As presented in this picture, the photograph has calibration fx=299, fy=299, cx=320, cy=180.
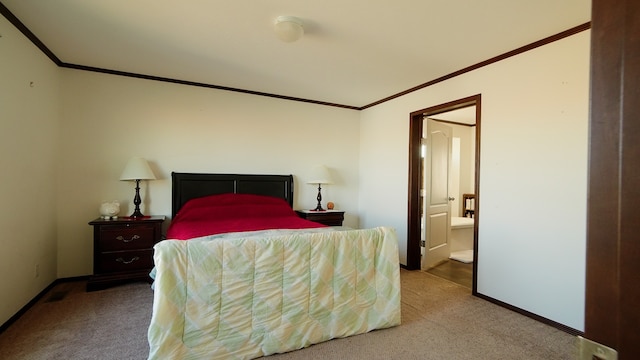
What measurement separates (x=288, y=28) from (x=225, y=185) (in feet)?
7.33

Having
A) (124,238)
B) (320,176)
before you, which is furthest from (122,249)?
(320,176)

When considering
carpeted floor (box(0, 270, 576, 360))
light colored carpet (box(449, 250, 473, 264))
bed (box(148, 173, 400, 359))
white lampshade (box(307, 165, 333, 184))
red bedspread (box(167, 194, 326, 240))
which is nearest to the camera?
bed (box(148, 173, 400, 359))

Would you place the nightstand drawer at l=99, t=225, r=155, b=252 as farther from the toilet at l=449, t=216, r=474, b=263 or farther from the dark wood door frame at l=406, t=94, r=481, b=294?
the toilet at l=449, t=216, r=474, b=263

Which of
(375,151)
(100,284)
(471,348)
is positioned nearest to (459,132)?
(375,151)

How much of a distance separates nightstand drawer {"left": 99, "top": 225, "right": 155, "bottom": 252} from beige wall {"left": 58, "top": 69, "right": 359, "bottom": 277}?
437 mm

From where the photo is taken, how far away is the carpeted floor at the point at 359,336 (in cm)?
196

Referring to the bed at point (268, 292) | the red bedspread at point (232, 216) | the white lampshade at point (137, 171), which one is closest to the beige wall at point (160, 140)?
the white lampshade at point (137, 171)

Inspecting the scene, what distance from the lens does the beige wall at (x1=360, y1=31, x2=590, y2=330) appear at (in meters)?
2.31

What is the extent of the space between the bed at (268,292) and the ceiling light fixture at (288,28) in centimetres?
151

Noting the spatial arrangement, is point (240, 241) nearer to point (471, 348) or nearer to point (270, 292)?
point (270, 292)

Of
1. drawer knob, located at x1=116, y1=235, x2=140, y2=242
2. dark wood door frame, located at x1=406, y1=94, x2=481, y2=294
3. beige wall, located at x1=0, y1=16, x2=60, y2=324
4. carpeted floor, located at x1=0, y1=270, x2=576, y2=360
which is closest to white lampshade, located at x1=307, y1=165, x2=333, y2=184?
dark wood door frame, located at x1=406, y1=94, x2=481, y2=294

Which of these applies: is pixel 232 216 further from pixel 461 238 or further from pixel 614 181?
pixel 461 238

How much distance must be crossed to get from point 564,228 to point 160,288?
2936 mm

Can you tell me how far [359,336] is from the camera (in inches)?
84.7
